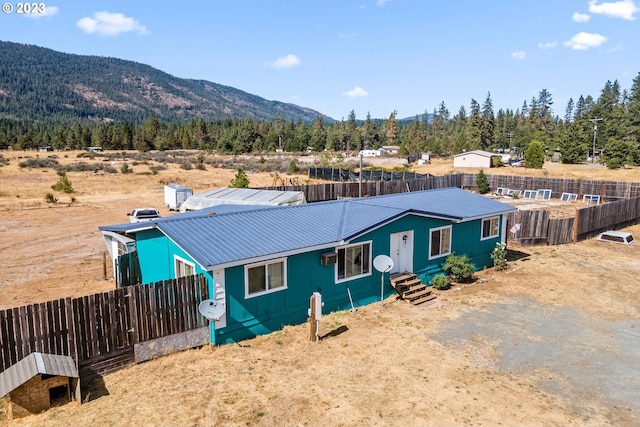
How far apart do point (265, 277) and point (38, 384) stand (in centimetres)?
583

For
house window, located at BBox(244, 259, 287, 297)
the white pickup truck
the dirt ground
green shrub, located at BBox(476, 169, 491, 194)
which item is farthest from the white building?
house window, located at BBox(244, 259, 287, 297)

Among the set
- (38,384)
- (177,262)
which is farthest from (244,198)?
(38,384)

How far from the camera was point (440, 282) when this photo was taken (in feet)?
56.0

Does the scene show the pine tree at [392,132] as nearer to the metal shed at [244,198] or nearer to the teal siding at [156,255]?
the metal shed at [244,198]

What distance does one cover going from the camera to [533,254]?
22938 mm

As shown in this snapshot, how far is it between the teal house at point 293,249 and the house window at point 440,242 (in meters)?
0.04

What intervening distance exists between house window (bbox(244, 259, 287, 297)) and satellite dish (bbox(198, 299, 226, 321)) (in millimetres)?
1170

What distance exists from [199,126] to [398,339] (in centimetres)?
11429

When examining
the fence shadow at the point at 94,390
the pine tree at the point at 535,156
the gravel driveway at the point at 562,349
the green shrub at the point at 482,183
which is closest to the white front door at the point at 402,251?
the gravel driveway at the point at 562,349

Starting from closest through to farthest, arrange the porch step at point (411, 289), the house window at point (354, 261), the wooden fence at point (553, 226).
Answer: the house window at point (354, 261)
the porch step at point (411, 289)
the wooden fence at point (553, 226)

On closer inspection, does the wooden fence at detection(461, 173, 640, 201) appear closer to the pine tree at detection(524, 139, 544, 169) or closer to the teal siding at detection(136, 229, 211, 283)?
the pine tree at detection(524, 139, 544, 169)

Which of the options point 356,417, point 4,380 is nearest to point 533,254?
point 356,417

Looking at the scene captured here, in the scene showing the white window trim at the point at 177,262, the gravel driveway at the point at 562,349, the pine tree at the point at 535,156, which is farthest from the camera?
the pine tree at the point at 535,156

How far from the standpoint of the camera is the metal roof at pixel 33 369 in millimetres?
8477
